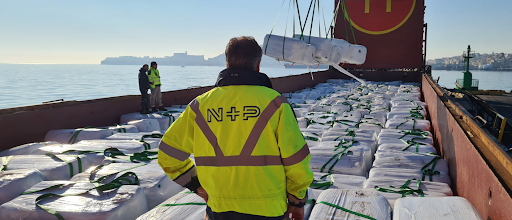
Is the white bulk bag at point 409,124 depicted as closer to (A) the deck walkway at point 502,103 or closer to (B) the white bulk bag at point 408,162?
(B) the white bulk bag at point 408,162

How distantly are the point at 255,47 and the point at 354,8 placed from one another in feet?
60.5

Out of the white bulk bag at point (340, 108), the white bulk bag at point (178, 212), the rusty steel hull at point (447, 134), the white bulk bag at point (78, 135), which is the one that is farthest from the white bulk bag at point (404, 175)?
the white bulk bag at point (340, 108)

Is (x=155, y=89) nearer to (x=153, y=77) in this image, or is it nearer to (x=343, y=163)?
(x=153, y=77)

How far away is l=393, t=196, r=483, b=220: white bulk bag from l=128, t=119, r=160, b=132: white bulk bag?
475 centimetres

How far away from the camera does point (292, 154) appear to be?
1.52m

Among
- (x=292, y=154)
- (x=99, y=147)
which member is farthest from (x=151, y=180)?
(x=292, y=154)

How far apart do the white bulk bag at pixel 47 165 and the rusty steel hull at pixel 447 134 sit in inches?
74.0

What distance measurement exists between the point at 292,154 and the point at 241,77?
1.29 feet

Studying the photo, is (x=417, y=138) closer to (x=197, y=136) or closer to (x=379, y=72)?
(x=197, y=136)

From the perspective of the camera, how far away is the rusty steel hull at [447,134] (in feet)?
7.23

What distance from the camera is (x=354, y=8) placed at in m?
18.6

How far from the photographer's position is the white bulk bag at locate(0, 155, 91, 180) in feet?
11.6

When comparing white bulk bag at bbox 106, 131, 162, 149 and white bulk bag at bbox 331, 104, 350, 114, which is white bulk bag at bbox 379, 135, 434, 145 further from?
white bulk bag at bbox 106, 131, 162, 149

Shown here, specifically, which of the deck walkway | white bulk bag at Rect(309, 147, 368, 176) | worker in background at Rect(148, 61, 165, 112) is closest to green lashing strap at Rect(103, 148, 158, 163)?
white bulk bag at Rect(309, 147, 368, 176)
